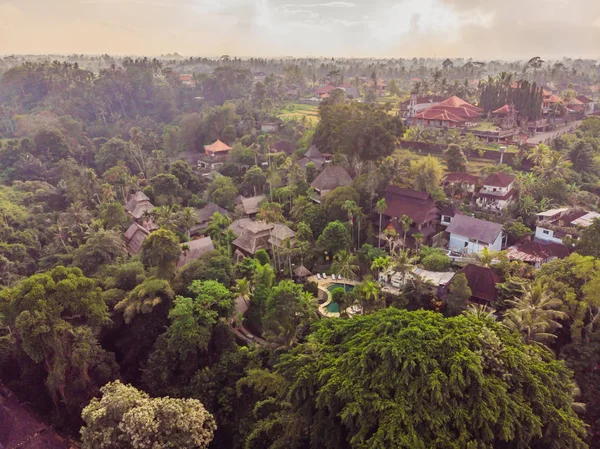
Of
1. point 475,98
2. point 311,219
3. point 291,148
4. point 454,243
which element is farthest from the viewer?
point 475,98

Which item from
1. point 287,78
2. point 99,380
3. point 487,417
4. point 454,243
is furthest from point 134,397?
point 287,78

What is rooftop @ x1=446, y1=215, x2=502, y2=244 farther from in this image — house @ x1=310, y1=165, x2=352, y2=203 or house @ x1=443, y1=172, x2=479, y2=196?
house @ x1=310, y1=165, x2=352, y2=203

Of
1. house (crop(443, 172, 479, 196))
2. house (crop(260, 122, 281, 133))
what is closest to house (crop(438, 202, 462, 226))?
house (crop(443, 172, 479, 196))

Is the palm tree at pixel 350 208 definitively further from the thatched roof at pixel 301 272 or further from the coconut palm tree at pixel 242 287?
the coconut palm tree at pixel 242 287

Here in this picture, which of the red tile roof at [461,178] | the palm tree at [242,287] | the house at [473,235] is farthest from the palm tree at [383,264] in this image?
the red tile roof at [461,178]

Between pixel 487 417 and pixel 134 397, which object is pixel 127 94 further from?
pixel 487 417

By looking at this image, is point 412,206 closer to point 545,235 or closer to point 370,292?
point 545,235

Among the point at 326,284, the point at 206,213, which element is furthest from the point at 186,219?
the point at 326,284
